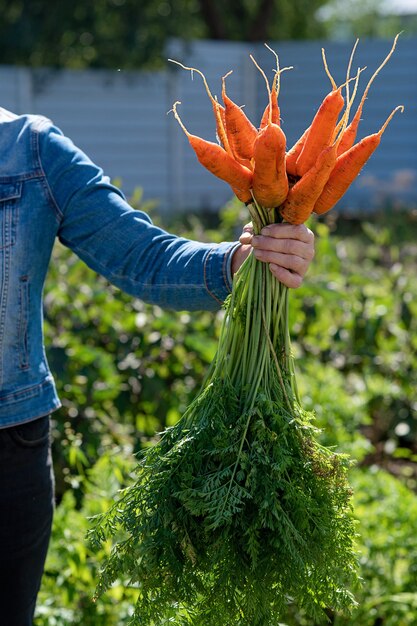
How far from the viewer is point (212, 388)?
1497 millimetres

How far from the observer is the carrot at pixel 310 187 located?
4.65 ft

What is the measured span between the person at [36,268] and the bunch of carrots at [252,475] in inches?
8.7

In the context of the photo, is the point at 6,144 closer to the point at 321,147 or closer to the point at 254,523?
the point at 321,147

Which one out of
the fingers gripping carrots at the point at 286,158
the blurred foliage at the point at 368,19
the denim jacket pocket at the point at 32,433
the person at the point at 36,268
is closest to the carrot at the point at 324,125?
the fingers gripping carrots at the point at 286,158

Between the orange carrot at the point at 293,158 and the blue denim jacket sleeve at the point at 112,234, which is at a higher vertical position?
the orange carrot at the point at 293,158

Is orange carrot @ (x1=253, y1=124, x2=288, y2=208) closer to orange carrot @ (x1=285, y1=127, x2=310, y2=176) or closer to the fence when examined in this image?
orange carrot @ (x1=285, y1=127, x2=310, y2=176)

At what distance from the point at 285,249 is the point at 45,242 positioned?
0.57 metres

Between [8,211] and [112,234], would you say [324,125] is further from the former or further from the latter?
[8,211]

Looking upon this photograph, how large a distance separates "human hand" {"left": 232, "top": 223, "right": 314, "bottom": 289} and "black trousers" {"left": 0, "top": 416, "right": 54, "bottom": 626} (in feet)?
2.16

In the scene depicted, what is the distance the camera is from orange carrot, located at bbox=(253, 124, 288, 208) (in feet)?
4.58

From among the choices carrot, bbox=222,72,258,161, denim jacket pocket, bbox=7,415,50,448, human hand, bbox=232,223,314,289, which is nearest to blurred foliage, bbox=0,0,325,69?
denim jacket pocket, bbox=7,415,50,448

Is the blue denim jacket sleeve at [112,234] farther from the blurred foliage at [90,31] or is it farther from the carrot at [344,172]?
the blurred foliage at [90,31]

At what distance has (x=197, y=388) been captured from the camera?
3.12 meters

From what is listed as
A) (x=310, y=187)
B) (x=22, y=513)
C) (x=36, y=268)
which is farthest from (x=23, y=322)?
(x=310, y=187)
